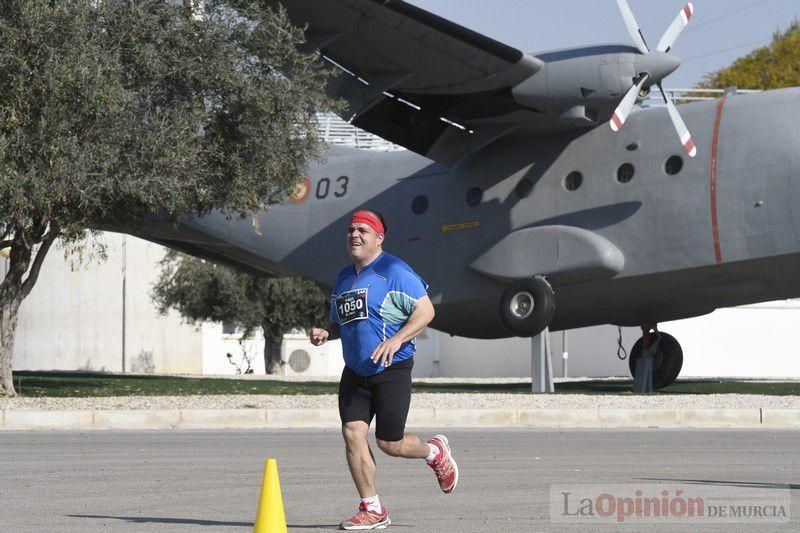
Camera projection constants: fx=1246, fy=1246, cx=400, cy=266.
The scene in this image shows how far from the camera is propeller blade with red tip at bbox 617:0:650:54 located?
21041 mm

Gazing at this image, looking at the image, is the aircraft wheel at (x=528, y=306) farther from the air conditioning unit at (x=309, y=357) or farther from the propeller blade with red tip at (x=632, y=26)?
the air conditioning unit at (x=309, y=357)

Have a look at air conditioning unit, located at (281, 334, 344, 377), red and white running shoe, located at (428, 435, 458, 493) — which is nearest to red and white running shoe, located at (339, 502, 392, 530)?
red and white running shoe, located at (428, 435, 458, 493)

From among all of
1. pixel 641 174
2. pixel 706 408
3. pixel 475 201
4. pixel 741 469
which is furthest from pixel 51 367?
pixel 741 469

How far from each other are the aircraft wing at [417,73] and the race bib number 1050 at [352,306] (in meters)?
13.5

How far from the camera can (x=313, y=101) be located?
21031 mm

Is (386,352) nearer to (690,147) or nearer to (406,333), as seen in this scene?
(406,333)

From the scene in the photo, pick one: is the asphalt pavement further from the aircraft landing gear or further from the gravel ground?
the aircraft landing gear

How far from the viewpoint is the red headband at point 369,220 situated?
7313 millimetres

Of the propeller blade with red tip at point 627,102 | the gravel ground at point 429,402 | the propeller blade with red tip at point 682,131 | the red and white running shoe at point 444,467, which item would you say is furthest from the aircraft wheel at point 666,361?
the red and white running shoe at point 444,467

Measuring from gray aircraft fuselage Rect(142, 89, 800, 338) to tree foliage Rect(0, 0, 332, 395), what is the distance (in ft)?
12.8

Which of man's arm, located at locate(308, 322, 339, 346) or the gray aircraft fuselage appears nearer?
man's arm, located at locate(308, 322, 339, 346)

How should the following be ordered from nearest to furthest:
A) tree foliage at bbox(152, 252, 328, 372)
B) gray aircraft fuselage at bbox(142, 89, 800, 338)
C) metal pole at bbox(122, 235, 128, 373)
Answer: gray aircraft fuselage at bbox(142, 89, 800, 338)
tree foliage at bbox(152, 252, 328, 372)
metal pole at bbox(122, 235, 128, 373)

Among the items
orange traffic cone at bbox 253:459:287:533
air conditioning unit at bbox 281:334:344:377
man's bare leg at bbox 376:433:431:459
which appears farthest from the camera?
air conditioning unit at bbox 281:334:344:377

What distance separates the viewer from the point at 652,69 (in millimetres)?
20734
